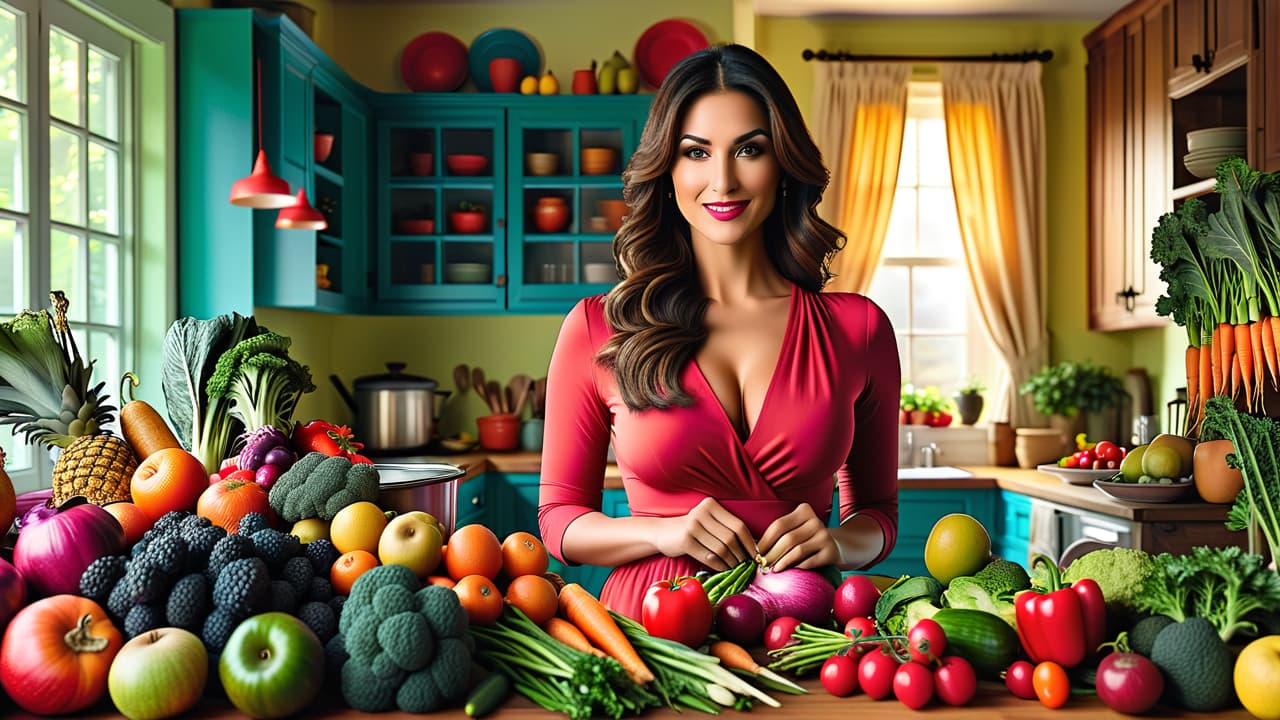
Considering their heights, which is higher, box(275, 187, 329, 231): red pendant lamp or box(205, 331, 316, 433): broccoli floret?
box(275, 187, 329, 231): red pendant lamp

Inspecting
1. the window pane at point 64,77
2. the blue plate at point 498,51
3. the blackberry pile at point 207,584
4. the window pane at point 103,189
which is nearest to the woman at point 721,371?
the blackberry pile at point 207,584

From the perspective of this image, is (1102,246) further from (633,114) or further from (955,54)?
(633,114)

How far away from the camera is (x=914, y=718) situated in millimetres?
1066

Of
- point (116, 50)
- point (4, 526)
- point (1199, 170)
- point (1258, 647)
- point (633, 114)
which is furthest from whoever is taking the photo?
point (633, 114)

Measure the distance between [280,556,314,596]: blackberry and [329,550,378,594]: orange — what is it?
31mm

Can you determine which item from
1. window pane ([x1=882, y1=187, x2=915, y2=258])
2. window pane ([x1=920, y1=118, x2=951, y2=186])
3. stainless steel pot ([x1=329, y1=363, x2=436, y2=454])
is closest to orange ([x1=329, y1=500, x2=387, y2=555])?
stainless steel pot ([x1=329, y1=363, x2=436, y2=454])

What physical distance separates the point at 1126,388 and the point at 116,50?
468 cm

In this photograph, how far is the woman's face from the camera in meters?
1.57

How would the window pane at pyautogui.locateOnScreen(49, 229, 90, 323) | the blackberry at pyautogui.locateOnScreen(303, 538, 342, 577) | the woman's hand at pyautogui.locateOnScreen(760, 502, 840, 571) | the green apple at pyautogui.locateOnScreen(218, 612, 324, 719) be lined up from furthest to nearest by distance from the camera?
the window pane at pyautogui.locateOnScreen(49, 229, 90, 323)
the woman's hand at pyautogui.locateOnScreen(760, 502, 840, 571)
the blackberry at pyautogui.locateOnScreen(303, 538, 342, 577)
the green apple at pyautogui.locateOnScreen(218, 612, 324, 719)

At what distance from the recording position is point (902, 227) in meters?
5.44

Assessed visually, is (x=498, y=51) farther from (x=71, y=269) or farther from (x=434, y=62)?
(x=71, y=269)

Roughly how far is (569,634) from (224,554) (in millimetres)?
398

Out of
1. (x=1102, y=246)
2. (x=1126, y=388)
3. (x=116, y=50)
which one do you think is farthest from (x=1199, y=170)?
(x=116, y=50)

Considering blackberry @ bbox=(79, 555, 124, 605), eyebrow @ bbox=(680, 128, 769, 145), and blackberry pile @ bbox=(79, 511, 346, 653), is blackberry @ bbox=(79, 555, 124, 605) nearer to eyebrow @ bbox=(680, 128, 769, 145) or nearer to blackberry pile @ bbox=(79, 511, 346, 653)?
blackberry pile @ bbox=(79, 511, 346, 653)
